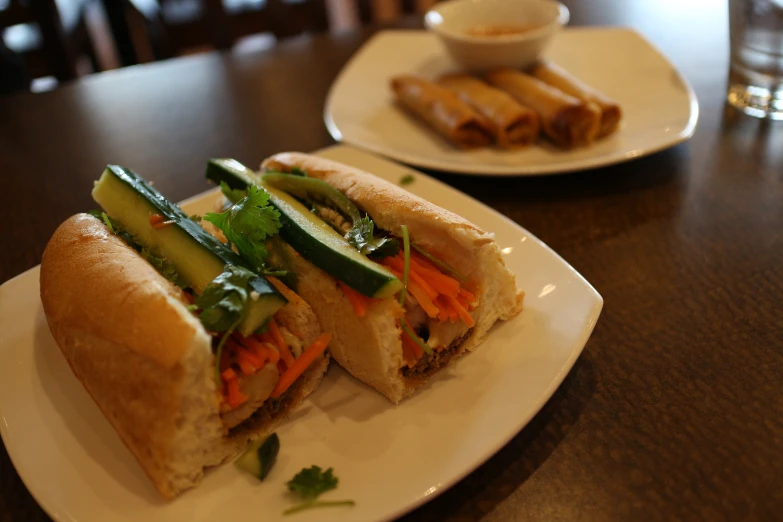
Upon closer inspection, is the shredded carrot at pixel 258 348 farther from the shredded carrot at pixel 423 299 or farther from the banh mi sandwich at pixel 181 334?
the shredded carrot at pixel 423 299

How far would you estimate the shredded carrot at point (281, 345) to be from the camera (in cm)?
159

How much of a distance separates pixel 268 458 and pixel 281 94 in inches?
92.5

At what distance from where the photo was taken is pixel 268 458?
1.45m

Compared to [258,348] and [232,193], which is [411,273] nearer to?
[258,348]

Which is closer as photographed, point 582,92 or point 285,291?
point 285,291

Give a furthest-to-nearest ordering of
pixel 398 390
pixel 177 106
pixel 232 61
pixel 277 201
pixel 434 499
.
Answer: pixel 232 61 < pixel 177 106 < pixel 277 201 < pixel 398 390 < pixel 434 499

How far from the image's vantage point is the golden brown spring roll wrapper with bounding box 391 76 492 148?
2.61 metres

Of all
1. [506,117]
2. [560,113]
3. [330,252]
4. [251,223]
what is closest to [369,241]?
[330,252]

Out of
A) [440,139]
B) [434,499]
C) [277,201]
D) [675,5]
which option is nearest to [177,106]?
[440,139]

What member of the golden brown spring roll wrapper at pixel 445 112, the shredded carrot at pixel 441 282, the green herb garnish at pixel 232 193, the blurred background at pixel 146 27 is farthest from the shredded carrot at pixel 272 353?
the blurred background at pixel 146 27

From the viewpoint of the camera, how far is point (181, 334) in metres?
1.41

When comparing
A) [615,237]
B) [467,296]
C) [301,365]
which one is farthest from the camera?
[615,237]

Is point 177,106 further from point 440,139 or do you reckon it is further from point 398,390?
point 398,390

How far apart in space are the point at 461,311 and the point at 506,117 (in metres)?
1.20
